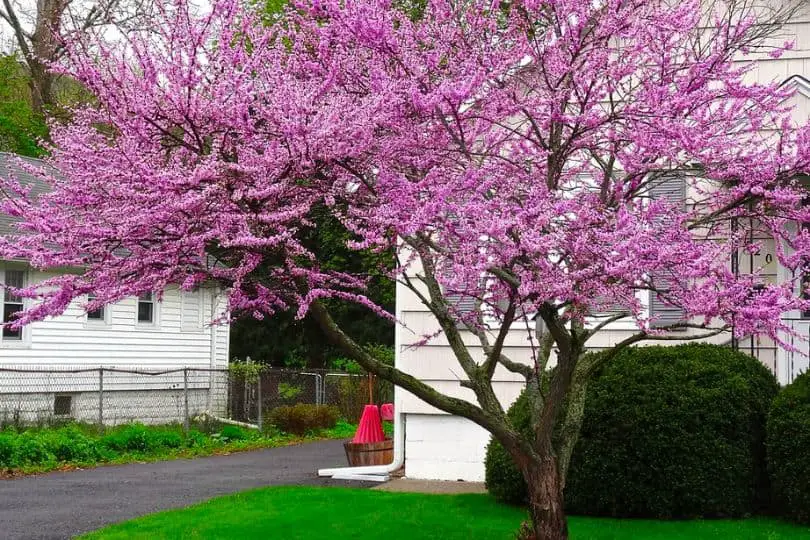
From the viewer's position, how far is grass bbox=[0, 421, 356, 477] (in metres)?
12.8

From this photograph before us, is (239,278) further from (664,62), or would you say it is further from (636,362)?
(636,362)

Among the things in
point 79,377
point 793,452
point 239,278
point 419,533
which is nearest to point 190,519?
point 419,533

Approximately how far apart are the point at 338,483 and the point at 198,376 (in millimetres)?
9829

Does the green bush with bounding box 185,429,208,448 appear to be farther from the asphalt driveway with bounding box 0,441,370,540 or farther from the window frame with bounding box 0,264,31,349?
the window frame with bounding box 0,264,31,349

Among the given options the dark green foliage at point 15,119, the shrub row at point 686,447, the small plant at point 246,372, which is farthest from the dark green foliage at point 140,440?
the dark green foliage at point 15,119

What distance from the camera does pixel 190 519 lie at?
8.07 m

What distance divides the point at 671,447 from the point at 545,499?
2.00 meters

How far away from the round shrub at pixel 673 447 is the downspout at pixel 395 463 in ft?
9.62

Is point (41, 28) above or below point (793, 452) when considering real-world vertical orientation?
above

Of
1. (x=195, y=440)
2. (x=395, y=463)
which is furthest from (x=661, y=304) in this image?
(x=195, y=440)

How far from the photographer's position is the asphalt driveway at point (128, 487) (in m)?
8.49

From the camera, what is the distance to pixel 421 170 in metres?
6.12

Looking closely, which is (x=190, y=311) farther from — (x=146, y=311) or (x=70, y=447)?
(x=70, y=447)

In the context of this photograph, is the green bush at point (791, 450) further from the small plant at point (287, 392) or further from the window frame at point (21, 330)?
the window frame at point (21, 330)
